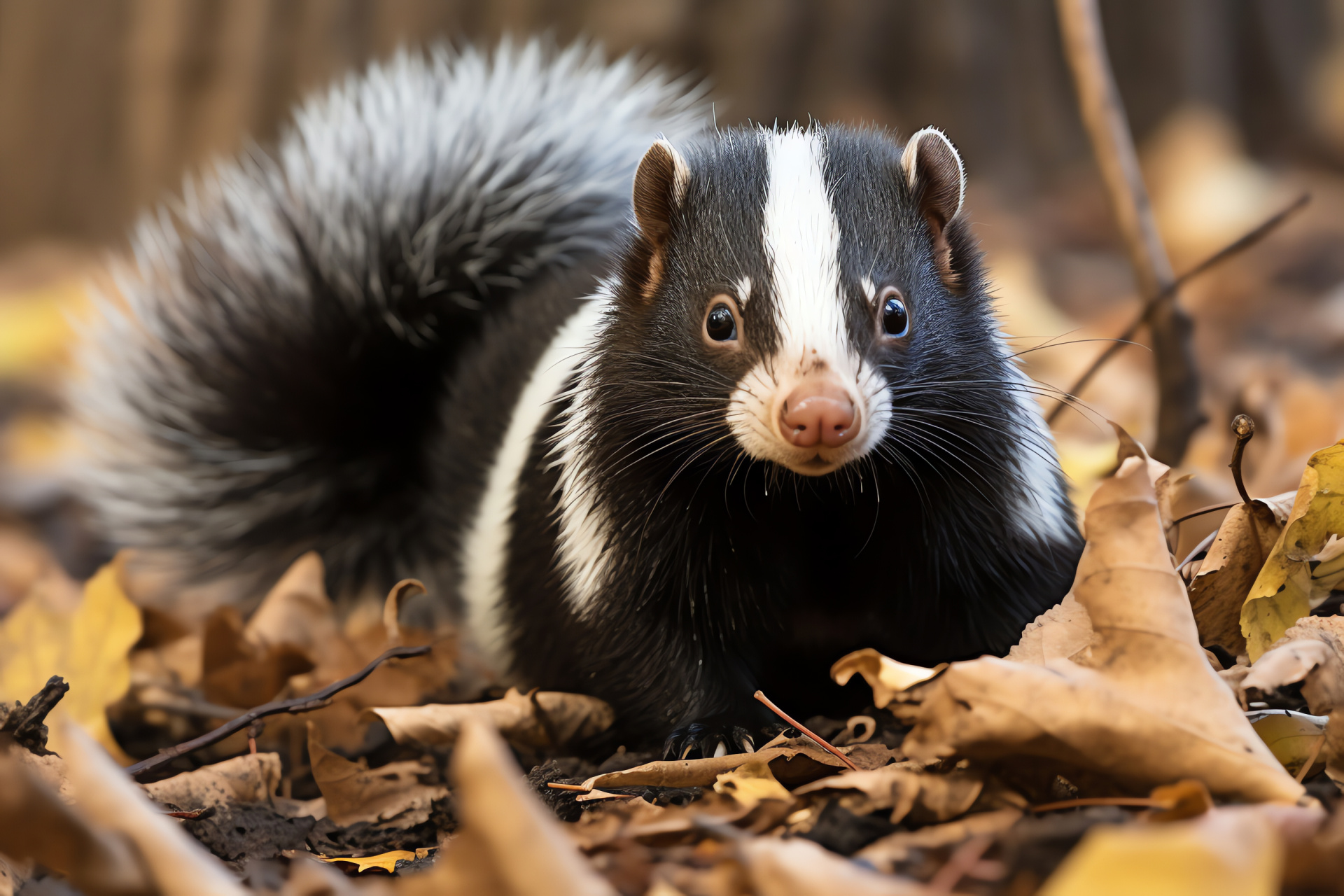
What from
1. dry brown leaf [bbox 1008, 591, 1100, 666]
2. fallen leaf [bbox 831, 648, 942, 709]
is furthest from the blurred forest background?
fallen leaf [bbox 831, 648, 942, 709]

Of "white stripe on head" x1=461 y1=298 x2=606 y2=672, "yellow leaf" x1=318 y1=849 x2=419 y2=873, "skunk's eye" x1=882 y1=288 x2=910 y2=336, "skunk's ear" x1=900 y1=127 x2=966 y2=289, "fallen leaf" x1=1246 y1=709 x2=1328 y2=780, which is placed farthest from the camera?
"white stripe on head" x1=461 y1=298 x2=606 y2=672

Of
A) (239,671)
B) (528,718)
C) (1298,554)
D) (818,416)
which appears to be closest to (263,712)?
(528,718)

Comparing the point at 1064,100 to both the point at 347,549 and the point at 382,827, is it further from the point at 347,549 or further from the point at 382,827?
the point at 382,827

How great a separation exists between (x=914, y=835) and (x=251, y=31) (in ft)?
24.4

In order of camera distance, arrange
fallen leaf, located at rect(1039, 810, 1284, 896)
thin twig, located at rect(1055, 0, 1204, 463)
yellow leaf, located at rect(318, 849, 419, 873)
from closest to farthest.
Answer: fallen leaf, located at rect(1039, 810, 1284, 896) → yellow leaf, located at rect(318, 849, 419, 873) → thin twig, located at rect(1055, 0, 1204, 463)

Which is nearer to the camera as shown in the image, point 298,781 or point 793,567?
point 793,567

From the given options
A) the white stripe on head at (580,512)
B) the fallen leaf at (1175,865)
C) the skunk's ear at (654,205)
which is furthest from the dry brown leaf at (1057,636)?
the skunk's ear at (654,205)

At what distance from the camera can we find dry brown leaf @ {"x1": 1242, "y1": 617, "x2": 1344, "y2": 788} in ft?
6.42

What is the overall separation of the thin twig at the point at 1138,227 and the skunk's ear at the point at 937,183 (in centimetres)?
100

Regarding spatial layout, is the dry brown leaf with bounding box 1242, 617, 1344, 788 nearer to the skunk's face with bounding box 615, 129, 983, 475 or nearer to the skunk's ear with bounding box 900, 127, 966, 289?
the skunk's face with bounding box 615, 129, 983, 475

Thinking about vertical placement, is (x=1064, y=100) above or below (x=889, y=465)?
above

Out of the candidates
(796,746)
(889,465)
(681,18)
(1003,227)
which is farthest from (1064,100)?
(796,746)

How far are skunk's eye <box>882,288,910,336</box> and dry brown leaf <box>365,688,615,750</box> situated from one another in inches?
43.7

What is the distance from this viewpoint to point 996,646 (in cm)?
275
